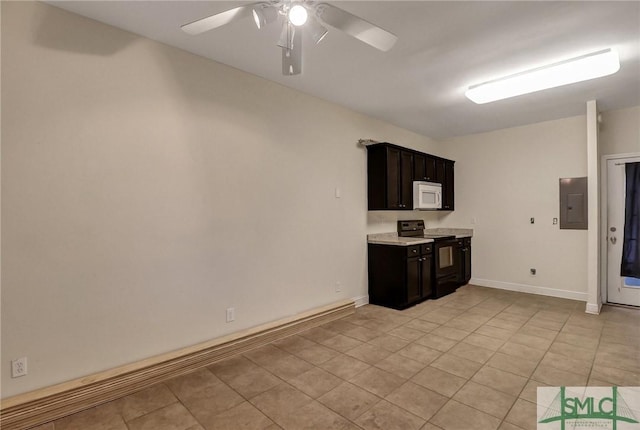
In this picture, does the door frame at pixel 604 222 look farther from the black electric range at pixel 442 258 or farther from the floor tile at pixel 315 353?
the floor tile at pixel 315 353

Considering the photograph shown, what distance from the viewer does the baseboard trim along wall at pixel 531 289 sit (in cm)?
463

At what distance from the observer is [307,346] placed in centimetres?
306

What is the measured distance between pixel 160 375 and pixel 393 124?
14.6ft

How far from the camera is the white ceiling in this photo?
2.15 meters

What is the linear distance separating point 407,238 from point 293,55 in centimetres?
346

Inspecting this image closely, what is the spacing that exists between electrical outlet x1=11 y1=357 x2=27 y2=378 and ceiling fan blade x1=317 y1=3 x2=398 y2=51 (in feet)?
9.17

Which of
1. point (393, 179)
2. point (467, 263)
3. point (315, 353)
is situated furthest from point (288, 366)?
point (467, 263)

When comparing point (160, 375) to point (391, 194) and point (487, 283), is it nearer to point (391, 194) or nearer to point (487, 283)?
point (391, 194)

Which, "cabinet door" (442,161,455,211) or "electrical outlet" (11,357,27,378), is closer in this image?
"electrical outlet" (11,357,27,378)

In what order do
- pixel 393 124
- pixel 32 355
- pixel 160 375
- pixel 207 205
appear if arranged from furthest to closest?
pixel 393 124, pixel 207 205, pixel 160 375, pixel 32 355

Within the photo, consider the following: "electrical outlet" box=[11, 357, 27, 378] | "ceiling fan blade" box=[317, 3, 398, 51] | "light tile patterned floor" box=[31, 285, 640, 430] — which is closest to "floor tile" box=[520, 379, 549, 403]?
"light tile patterned floor" box=[31, 285, 640, 430]

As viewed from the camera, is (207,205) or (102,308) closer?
(102,308)

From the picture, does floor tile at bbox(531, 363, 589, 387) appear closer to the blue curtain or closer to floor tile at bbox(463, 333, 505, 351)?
floor tile at bbox(463, 333, 505, 351)

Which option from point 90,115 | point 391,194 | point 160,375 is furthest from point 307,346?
point 90,115
